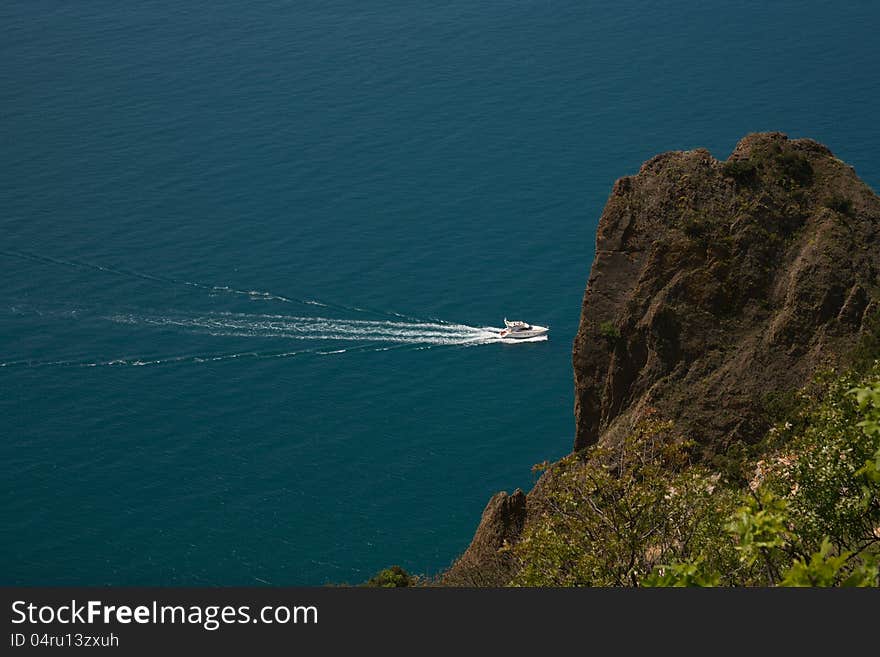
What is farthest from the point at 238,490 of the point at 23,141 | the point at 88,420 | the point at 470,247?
the point at 23,141

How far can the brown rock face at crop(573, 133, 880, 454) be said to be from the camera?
55156 mm

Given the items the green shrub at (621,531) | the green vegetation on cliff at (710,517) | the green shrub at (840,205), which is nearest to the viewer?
the green vegetation on cliff at (710,517)

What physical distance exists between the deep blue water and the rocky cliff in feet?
83.2

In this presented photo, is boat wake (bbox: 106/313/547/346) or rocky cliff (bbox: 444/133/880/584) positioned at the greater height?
boat wake (bbox: 106/313/547/346)

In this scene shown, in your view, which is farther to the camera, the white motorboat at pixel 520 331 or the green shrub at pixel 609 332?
the white motorboat at pixel 520 331

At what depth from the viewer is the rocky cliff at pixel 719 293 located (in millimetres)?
55062

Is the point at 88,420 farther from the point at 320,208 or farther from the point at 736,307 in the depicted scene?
the point at 736,307

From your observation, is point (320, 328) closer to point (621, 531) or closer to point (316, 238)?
point (316, 238)

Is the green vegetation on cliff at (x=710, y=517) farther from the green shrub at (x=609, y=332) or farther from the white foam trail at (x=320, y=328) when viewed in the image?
the white foam trail at (x=320, y=328)

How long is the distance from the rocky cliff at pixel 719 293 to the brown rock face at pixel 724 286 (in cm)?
6

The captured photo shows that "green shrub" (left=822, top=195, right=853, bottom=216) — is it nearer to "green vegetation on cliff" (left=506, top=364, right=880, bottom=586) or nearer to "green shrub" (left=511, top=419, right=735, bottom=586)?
"green vegetation on cliff" (left=506, top=364, right=880, bottom=586)

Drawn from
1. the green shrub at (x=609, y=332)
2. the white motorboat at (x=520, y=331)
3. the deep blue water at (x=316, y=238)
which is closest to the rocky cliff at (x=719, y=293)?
the green shrub at (x=609, y=332)

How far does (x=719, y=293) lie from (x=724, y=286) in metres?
0.40

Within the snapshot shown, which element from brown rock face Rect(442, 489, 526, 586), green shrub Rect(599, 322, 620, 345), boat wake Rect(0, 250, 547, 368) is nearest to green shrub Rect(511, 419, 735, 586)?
brown rock face Rect(442, 489, 526, 586)
